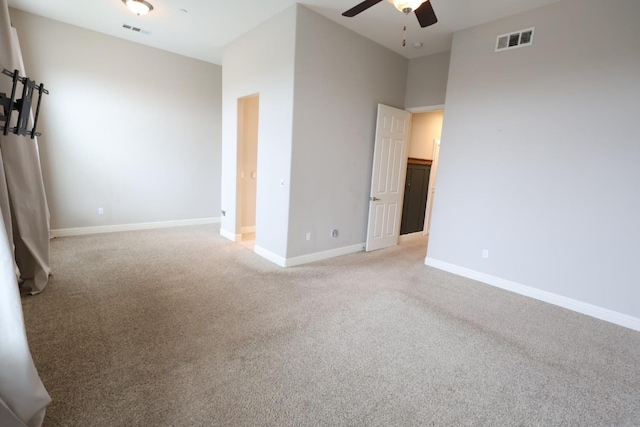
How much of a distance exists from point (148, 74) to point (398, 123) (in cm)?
436

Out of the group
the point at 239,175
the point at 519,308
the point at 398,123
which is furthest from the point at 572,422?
the point at 239,175

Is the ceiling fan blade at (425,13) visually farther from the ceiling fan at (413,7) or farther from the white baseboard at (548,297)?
the white baseboard at (548,297)

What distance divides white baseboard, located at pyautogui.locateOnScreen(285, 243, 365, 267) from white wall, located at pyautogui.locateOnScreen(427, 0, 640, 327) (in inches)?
55.5

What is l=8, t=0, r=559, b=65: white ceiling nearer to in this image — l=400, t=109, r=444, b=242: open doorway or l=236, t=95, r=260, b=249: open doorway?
l=236, t=95, r=260, b=249: open doorway

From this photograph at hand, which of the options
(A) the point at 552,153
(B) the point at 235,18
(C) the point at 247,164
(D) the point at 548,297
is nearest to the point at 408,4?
(A) the point at 552,153

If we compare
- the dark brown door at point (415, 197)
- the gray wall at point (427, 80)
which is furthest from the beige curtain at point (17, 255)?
the dark brown door at point (415, 197)

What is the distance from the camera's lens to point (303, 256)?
3.96 m

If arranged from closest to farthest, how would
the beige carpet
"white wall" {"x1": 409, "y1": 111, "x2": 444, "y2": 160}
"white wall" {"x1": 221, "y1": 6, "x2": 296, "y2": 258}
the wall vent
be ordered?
the beige carpet → the wall vent → "white wall" {"x1": 221, "y1": 6, "x2": 296, "y2": 258} → "white wall" {"x1": 409, "y1": 111, "x2": 444, "y2": 160}

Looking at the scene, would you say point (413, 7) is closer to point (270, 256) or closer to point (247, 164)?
point (270, 256)

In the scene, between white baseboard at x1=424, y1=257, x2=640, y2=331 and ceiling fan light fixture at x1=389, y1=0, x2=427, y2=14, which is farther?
white baseboard at x1=424, y1=257, x2=640, y2=331

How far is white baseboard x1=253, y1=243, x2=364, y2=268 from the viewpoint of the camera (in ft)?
12.6

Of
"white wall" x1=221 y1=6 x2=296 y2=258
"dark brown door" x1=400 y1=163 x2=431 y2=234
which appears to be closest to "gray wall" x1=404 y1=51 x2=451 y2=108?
"dark brown door" x1=400 y1=163 x2=431 y2=234

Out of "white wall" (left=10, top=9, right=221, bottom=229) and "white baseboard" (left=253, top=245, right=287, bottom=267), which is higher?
"white wall" (left=10, top=9, right=221, bottom=229)

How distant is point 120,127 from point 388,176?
14.9 ft
